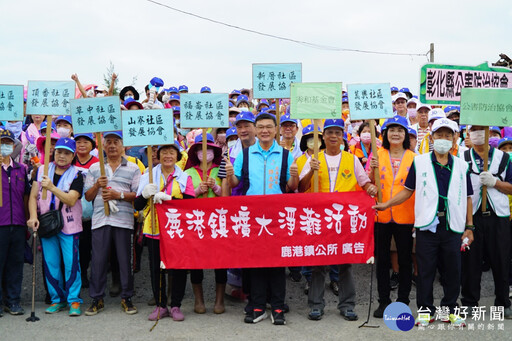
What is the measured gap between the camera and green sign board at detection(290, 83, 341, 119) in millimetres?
5898

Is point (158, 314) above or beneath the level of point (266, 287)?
beneath

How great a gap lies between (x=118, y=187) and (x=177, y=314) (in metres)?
1.79

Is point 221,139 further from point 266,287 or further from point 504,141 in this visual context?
point 504,141

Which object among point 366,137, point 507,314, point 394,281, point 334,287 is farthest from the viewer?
point 366,137

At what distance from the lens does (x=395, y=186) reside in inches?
236

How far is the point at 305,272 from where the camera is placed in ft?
23.7

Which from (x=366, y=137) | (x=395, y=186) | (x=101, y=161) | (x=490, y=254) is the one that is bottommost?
(x=490, y=254)

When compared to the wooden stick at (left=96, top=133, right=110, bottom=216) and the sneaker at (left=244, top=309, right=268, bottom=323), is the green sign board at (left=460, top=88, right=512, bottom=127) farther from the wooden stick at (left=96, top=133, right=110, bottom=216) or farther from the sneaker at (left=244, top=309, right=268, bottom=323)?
the wooden stick at (left=96, top=133, right=110, bottom=216)

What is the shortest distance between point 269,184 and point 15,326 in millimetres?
3488

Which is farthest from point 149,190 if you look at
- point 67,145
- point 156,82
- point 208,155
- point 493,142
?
point 156,82

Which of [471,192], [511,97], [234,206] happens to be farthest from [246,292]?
[511,97]

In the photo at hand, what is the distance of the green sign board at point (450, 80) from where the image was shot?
23.1 feet

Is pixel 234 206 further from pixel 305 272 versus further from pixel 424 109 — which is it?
pixel 424 109

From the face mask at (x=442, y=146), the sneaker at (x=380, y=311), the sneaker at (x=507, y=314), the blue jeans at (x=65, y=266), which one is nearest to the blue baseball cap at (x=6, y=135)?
the blue jeans at (x=65, y=266)
